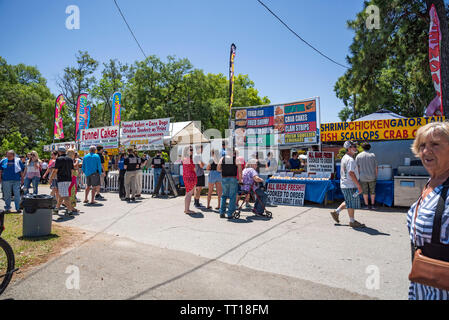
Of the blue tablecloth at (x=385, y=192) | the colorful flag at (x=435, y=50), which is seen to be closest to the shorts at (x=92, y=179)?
the blue tablecloth at (x=385, y=192)

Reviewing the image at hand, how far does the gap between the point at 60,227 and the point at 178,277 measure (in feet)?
14.2

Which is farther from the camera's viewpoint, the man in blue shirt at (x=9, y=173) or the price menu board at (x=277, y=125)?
the price menu board at (x=277, y=125)

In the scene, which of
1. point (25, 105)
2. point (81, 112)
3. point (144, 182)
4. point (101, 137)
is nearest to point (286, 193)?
point (144, 182)

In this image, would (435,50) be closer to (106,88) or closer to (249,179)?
(249,179)

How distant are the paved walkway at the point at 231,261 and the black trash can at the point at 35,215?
3.05ft

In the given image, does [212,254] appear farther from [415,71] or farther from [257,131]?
[415,71]

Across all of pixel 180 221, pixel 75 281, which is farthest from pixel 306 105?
pixel 75 281

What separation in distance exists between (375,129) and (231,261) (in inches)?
318

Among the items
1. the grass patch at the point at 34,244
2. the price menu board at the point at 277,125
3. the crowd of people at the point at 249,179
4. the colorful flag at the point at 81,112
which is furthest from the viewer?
the colorful flag at the point at 81,112

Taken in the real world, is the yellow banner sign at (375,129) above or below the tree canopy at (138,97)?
below

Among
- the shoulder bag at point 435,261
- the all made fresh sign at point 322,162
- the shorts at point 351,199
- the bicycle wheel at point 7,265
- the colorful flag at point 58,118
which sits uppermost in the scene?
the colorful flag at point 58,118

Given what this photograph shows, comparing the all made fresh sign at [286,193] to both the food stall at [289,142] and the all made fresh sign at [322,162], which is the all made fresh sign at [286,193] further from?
the all made fresh sign at [322,162]

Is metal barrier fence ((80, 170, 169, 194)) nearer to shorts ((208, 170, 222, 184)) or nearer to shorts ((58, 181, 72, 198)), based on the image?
shorts ((208, 170, 222, 184))

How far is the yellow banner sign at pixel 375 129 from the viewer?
9315 millimetres
